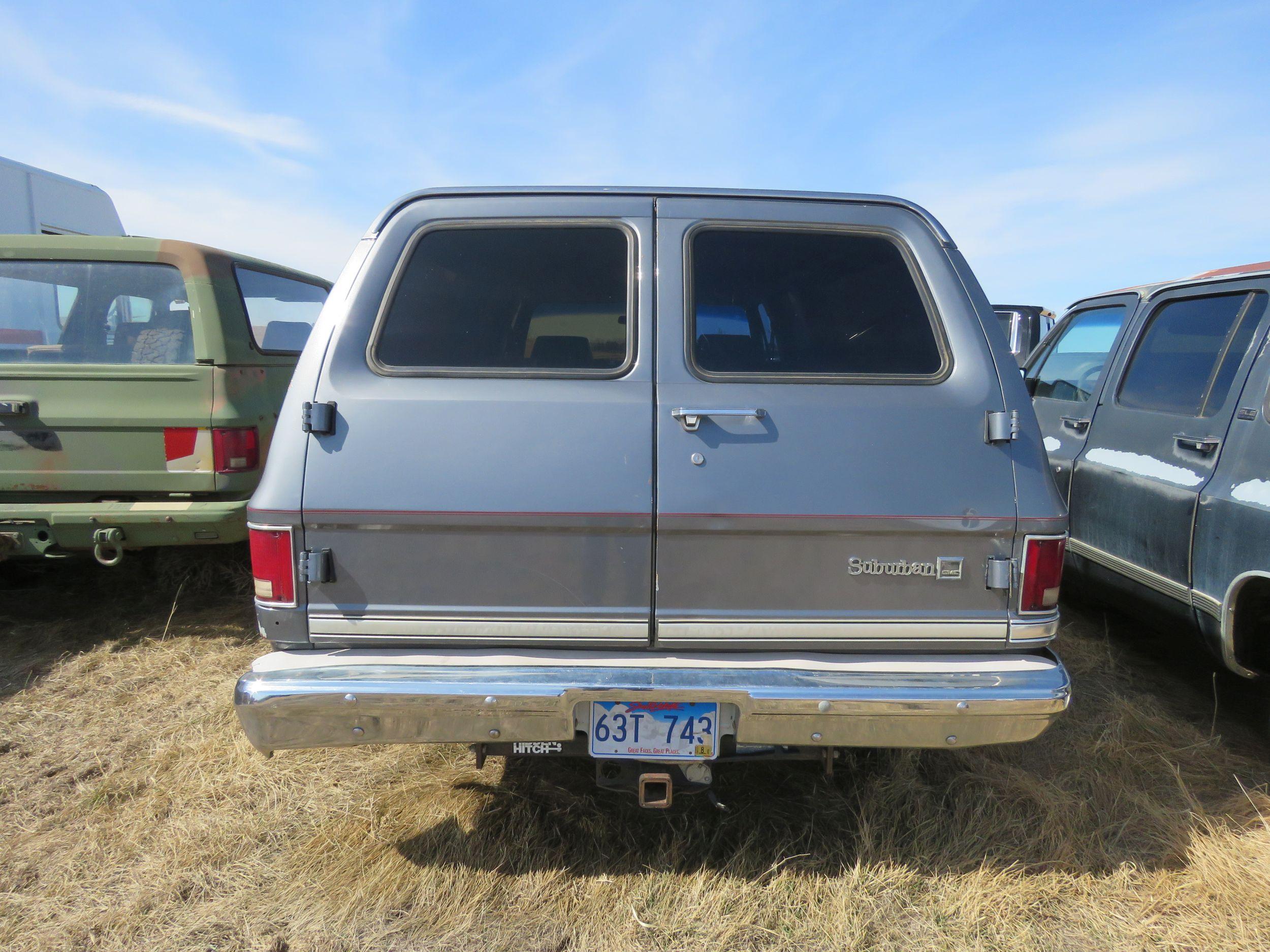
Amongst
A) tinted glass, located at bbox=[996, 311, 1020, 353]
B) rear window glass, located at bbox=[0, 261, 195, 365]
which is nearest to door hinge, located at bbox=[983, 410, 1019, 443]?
tinted glass, located at bbox=[996, 311, 1020, 353]

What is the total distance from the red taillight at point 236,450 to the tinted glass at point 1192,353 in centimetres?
446

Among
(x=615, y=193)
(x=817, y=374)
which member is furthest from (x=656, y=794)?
(x=615, y=193)

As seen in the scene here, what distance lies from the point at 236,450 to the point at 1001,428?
3.48m

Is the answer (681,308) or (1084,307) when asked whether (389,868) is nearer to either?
(681,308)

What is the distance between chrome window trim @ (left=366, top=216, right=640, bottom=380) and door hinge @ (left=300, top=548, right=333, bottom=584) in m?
0.51

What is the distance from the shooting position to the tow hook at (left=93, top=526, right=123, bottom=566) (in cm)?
358

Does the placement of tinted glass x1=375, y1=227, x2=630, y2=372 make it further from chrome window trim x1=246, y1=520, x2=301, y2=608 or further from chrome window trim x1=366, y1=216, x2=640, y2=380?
chrome window trim x1=246, y1=520, x2=301, y2=608

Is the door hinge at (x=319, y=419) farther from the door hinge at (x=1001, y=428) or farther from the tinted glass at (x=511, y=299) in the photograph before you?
the door hinge at (x=1001, y=428)

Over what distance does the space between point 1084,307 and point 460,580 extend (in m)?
4.31

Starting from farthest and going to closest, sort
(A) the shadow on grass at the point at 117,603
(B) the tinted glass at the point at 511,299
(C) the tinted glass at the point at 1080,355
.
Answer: (C) the tinted glass at the point at 1080,355, (A) the shadow on grass at the point at 117,603, (B) the tinted glass at the point at 511,299

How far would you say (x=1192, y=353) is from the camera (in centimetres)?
337

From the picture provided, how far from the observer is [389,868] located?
7.27ft

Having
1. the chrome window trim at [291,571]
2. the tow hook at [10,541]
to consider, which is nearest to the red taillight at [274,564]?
the chrome window trim at [291,571]

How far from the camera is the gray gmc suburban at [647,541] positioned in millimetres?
1883
